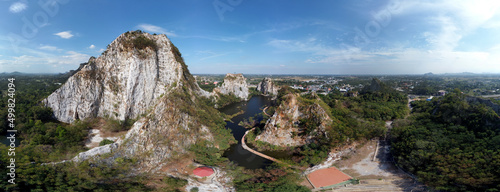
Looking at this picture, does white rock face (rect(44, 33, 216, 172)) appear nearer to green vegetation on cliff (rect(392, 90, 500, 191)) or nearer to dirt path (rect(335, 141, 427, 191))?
dirt path (rect(335, 141, 427, 191))

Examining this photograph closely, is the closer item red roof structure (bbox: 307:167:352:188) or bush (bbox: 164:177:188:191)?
bush (bbox: 164:177:188:191)

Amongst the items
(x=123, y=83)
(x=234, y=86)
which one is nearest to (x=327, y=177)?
(x=123, y=83)

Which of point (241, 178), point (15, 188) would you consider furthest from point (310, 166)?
point (15, 188)

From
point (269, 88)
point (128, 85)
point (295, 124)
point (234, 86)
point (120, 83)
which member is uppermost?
point (120, 83)

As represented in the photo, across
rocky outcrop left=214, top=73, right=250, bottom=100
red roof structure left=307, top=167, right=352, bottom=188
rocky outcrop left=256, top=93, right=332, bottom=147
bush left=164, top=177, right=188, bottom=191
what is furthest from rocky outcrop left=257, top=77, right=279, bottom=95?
bush left=164, top=177, right=188, bottom=191

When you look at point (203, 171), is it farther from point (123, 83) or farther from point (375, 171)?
point (123, 83)

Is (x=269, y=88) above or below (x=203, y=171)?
above

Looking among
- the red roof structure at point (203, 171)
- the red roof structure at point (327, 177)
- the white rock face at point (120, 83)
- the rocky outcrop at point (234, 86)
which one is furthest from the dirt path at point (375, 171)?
the rocky outcrop at point (234, 86)
